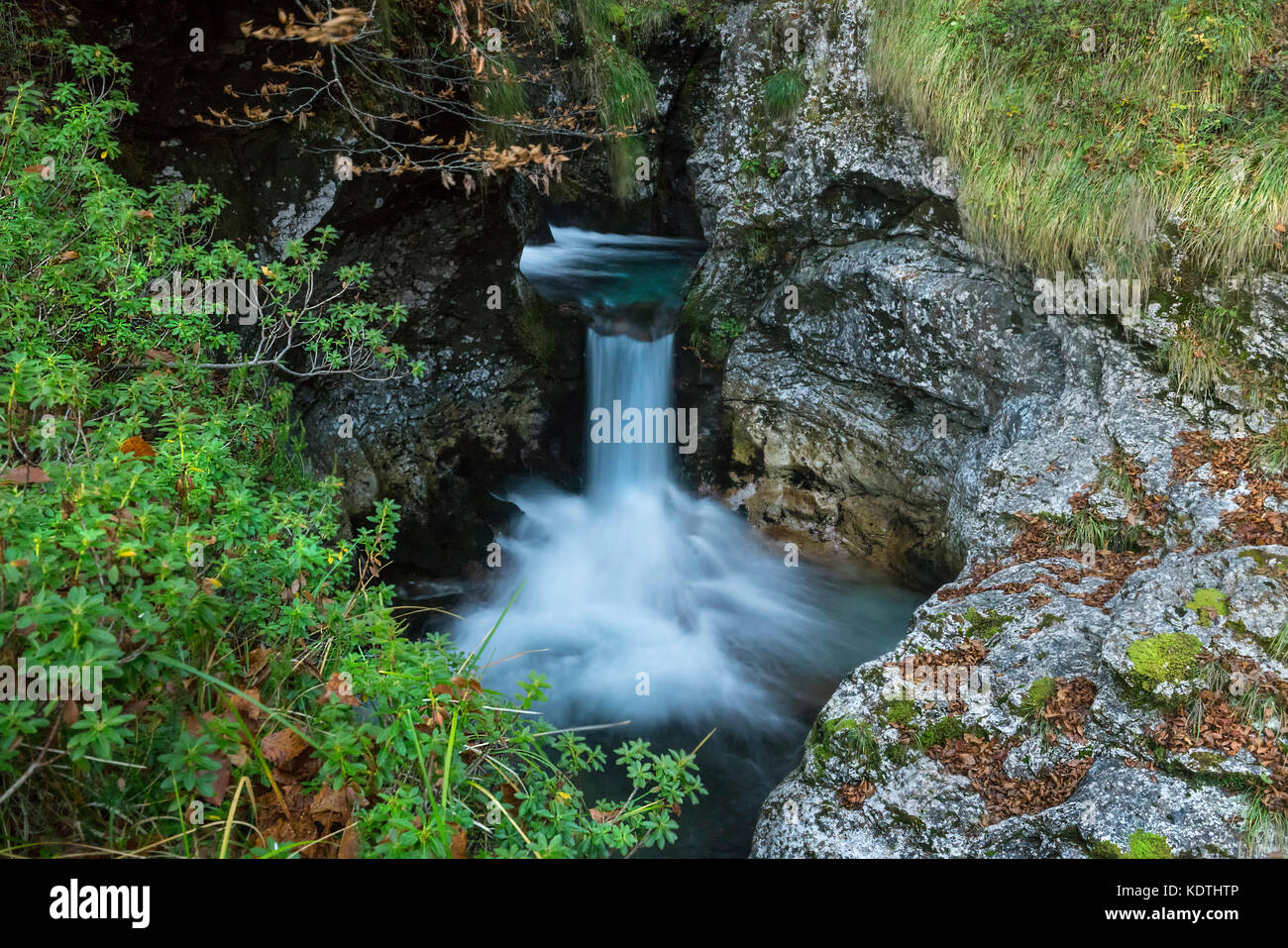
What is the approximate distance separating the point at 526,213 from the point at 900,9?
14.0 ft

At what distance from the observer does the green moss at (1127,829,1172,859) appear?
2.95 metres

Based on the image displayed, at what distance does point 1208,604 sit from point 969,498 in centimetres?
252

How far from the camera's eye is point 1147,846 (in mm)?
2982

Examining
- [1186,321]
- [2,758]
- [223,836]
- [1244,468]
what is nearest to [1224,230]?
[1186,321]

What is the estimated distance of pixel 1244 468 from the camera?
4629mm

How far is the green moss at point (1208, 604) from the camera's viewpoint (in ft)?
12.1

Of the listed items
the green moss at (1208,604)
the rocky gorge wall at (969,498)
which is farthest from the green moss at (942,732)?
the green moss at (1208,604)

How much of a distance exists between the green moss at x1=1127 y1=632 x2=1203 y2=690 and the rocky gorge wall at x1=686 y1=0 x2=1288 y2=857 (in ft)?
0.04

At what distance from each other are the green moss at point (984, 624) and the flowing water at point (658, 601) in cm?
202

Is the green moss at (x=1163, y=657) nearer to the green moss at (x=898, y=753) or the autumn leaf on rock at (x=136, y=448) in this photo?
the green moss at (x=898, y=753)

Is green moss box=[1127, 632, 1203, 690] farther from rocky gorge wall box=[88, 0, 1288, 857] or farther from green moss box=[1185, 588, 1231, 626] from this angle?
green moss box=[1185, 588, 1231, 626]

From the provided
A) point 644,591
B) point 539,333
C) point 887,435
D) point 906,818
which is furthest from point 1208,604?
point 539,333

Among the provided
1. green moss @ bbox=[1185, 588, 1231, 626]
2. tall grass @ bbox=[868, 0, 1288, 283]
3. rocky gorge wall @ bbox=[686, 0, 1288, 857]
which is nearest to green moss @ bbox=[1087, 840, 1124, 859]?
rocky gorge wall @ bbox=[686, 0, 1288, 857]
